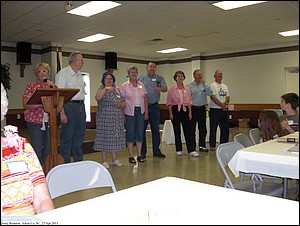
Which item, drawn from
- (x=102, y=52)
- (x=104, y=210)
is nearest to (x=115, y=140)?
(x=104, y=210)

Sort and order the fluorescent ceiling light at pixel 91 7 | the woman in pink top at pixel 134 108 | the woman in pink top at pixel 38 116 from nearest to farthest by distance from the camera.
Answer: the fluorescent ceiling light at pixel 91 7 < the woman in pink top at pixel 38 116 < the woman in pink top at pixel 134 108

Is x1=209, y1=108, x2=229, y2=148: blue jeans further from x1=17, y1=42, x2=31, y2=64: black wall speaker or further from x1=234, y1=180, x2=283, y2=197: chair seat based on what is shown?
x1=17, y1=42, x2=31, y2=64: black wall speaker

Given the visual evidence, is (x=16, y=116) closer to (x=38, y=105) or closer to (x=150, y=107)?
(x=150, y=107)

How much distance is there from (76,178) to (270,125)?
122 cm

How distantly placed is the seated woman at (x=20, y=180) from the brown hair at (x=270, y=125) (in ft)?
4.38

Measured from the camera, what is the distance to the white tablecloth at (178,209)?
0.79m

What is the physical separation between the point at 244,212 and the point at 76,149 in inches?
106

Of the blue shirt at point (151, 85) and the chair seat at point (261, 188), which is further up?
the blue shirt at point (151, 85)

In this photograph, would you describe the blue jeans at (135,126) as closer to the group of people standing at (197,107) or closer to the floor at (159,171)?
the floor at (159,171)

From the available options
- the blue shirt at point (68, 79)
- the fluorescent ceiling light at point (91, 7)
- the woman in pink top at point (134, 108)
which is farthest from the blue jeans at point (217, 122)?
the fluorescent ceiling light at point (91, 7)

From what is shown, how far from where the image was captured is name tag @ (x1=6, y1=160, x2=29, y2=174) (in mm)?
1100

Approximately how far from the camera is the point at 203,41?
8.14 feet

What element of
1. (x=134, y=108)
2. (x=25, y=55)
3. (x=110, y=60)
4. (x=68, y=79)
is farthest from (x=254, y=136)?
(x=110, y=60)

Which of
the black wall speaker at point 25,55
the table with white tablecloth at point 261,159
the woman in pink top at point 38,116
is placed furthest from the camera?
the black wall speaker at point 25,55
